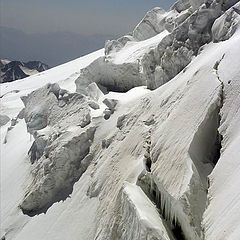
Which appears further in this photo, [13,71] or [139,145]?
[13,71]

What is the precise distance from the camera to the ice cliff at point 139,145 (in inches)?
591

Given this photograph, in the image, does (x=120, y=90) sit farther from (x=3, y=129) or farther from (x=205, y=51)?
(x=3, y=129)

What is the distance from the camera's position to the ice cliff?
15.0 m

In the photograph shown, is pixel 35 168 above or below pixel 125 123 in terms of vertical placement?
below

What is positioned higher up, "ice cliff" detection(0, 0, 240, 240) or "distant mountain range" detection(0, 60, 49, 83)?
"ice cliff" detection(0, 0, 240, 240)

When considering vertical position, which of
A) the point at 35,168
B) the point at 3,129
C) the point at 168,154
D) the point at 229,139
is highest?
the point at 229,139

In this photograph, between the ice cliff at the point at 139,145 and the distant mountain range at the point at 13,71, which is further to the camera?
Result: the distant mountain range at the point at 13,71

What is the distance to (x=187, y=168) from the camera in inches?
610

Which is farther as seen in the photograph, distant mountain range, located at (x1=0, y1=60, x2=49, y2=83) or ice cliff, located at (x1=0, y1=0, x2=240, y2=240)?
distant mountain range, located at (x1=0, y1=60, x2=49, y2=83)

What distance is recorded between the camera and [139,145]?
2002cm

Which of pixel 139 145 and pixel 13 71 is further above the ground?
pixel 139 145

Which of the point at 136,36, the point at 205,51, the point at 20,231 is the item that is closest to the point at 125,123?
the point at 205,51

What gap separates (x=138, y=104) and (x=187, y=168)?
783cm

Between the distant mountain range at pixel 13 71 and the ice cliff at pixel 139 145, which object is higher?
the ice cliff at pixel 139 145
